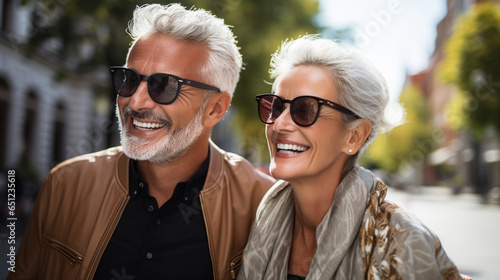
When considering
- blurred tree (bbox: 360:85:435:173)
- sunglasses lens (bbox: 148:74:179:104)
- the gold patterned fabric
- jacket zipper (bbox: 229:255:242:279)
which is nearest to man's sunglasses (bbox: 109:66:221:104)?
sunglasses lens (bbox: 148:74:179:104)

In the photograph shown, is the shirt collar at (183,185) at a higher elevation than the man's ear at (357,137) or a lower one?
lower

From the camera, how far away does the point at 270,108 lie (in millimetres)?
2576

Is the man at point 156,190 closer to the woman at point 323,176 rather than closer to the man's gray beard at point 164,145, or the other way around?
the man's gray beard at point 164,145

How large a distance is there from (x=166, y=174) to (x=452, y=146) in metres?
52.1

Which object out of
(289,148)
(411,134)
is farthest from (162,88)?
(411,134)

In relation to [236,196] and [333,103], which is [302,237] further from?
[333,103]

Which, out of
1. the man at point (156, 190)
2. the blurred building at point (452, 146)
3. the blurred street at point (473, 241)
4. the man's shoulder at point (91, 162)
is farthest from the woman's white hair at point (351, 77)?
the blurred building at point (452, 146)

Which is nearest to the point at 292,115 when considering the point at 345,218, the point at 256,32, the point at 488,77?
the point at 345,218

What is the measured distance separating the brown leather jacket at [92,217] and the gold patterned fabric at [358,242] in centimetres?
18

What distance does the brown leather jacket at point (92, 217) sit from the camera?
8.36 feet

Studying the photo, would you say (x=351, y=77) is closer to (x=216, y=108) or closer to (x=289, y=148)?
(x=289, y=148)

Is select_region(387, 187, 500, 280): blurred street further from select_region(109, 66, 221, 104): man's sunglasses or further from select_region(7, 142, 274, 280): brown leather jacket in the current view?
select_region(109, 66, 221, 104): man's sunglasses

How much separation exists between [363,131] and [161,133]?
114cm

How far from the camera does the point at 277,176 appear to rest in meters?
2.36
